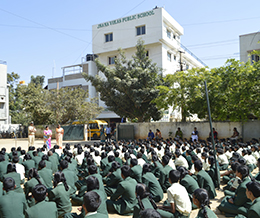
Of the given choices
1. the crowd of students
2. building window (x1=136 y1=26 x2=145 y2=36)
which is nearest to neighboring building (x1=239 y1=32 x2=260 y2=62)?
building window (x1=136 y1=26 x2=145 y2=36)

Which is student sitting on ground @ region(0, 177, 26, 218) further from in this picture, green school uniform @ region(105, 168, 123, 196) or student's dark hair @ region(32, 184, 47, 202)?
green school uniform @ region(105, 168, 123, 196)

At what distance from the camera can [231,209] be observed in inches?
206

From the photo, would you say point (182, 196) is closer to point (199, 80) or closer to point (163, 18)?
point (199, 80)

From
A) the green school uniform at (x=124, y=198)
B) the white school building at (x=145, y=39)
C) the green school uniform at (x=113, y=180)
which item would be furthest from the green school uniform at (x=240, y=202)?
the white school building at (x=145, y=39)

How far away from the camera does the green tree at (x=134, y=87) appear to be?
21281mm

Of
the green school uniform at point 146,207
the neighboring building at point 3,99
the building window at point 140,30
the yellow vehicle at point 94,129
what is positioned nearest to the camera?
the green school uniform at point 146,207

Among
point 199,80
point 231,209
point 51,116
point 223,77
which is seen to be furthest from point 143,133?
point 231,209

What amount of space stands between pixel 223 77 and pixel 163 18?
51.9ft

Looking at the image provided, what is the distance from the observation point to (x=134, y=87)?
21438mm

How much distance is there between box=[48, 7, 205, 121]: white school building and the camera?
2930 centimetres

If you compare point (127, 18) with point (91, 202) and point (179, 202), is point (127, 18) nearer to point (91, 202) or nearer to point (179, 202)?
point (179, 202)

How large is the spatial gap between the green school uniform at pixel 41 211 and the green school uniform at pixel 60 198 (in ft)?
3.64

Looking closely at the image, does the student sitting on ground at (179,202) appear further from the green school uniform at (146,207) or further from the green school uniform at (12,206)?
the green school uniform at (12,206)

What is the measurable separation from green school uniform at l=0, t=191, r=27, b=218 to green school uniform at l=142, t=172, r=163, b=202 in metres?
2.67
